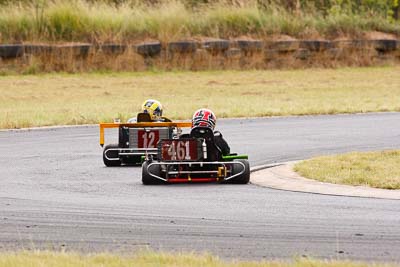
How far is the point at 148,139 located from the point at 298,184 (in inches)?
135

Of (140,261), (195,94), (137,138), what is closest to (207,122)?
(137,138)

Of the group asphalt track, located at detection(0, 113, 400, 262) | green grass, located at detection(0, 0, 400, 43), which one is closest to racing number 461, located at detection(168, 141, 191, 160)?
asphalt track, located at detection(0, 113, 400, 262)

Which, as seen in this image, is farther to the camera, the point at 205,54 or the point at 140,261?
the point at 205,54

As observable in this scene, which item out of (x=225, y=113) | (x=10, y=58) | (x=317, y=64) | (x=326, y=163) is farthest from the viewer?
(x=317, y=64)

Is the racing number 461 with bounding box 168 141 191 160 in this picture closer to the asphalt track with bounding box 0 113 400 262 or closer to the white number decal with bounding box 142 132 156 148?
the asphalt track with bounding box 0 113 400 262

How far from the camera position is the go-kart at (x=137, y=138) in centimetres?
1591

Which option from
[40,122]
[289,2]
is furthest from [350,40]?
[40,122]

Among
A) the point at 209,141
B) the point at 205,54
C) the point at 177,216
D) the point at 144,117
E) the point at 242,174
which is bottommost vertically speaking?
the point at 177,216

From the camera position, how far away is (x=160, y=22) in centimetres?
3531

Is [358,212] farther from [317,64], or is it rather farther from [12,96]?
[317,64]

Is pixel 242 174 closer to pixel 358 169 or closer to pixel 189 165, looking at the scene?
pixel 189 165

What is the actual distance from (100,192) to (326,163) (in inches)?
129

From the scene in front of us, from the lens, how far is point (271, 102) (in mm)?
27625

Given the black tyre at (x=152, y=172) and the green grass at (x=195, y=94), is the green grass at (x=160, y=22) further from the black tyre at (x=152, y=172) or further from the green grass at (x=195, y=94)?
the black tyre at (x=152, y=172)
